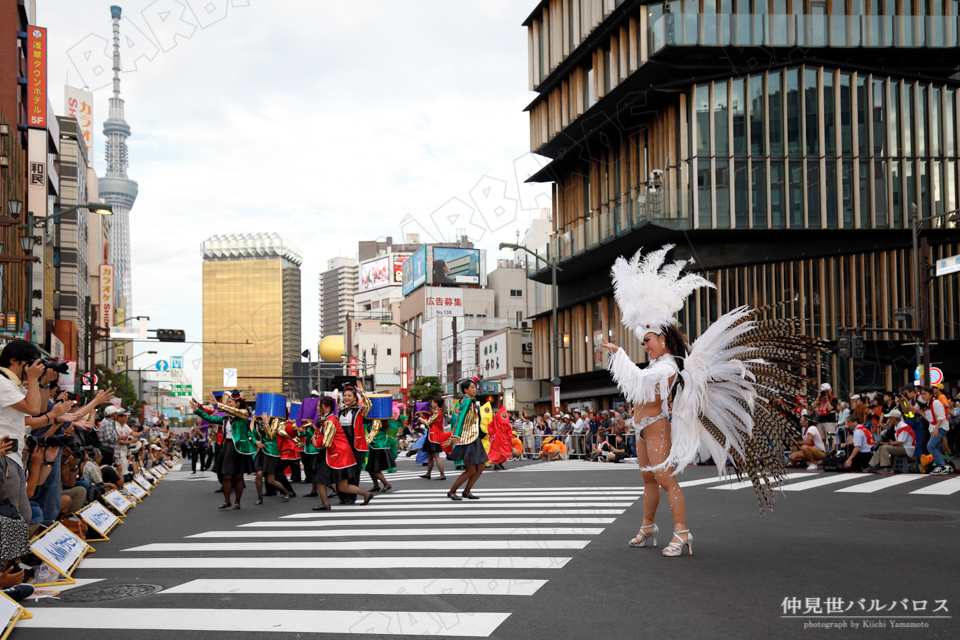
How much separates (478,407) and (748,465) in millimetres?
6113

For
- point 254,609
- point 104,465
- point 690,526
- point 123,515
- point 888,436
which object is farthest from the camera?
point 888,436

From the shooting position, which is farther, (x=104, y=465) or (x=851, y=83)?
(x=851, y=83)

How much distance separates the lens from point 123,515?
1227 centimetres

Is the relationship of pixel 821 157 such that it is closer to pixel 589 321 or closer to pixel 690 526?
pixel 589 321

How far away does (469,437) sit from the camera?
496 inches

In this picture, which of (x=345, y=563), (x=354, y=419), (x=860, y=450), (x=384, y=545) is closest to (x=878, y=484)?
(x=860, y=450)

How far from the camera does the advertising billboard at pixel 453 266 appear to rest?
331 feet

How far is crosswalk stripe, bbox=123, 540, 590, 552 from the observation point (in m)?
8.15

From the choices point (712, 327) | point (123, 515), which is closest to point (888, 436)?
point (712, 327)

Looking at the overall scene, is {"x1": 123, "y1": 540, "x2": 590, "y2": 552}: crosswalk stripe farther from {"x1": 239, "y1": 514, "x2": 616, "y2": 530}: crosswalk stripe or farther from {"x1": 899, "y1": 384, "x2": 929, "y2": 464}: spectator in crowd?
{"x1": 899, "y1": 384, "x2": 929, "y2": 464}: spectator in crowd

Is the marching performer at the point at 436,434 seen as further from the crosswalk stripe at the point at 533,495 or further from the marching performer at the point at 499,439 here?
the crosswalk stripe at the point at 533,495

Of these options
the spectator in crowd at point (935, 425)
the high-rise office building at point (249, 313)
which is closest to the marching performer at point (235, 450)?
the spectator in crowd at point (935, 425)

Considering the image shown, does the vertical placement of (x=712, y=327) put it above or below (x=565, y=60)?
below

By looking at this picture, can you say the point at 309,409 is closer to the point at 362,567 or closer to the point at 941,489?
the point at 362,567
